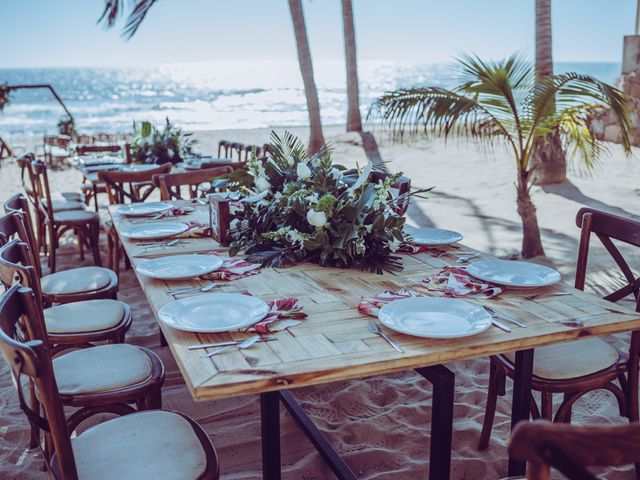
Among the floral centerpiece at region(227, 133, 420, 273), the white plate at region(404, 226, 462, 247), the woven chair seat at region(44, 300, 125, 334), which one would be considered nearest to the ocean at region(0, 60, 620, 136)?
the woven chair seat at region(44, 300, 125, 334)

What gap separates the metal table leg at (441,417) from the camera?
1559 millimetres

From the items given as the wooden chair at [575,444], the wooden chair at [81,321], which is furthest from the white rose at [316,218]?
the wooden chair at [575,444]

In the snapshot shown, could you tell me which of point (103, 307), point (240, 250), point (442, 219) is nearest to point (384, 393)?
point (240, 250)

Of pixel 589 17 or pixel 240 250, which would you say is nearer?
pixel 240 250

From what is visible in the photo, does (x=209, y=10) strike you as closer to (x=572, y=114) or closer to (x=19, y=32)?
(x=19, y=32)

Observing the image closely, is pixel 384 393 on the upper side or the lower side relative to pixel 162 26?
lower

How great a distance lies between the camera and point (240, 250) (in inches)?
92.0

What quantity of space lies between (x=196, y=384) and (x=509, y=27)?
6962 cm

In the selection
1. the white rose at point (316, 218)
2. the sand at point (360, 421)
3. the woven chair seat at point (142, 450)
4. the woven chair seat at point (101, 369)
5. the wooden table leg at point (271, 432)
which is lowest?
the sand at point (360, 421)

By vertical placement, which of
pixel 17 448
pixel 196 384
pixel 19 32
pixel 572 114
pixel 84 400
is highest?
pixel 19 32

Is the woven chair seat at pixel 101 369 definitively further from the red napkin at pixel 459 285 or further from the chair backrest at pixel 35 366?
the red napkin at pixel 459 285

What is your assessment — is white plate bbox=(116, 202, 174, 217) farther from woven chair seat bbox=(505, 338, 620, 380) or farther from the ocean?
the ocean

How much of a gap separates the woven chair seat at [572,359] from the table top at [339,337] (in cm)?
30

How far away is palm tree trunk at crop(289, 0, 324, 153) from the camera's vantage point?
27.9ft
